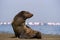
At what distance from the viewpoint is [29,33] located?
2391 millimetres

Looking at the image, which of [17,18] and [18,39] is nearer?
[18,39]

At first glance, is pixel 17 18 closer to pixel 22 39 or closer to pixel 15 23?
pixel 15 23

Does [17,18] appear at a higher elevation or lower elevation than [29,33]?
higher

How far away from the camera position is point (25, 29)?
2430mm

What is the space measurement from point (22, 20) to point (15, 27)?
0.11m

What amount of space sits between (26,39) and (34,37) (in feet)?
0.44

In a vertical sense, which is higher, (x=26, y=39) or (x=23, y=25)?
(x=23, y=25)

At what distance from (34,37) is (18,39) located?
0.20 metres

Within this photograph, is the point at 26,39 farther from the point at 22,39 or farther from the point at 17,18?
the point at 17,18

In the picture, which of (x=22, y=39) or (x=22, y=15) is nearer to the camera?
(x=22, y=39)

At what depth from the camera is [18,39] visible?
2.30m

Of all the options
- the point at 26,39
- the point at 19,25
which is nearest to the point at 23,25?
the point at 19,25

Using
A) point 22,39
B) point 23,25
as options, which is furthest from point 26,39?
point 23,25

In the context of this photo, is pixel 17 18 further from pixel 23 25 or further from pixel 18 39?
pixel 18 39
